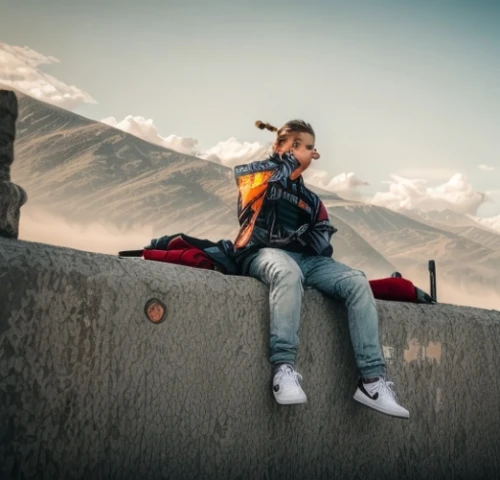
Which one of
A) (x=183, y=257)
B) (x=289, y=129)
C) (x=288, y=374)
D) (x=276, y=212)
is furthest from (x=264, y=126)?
(x=288, y=374)

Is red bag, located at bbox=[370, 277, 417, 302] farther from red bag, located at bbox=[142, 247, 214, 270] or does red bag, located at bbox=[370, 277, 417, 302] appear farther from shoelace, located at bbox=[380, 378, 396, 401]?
red bag, located at bbox=[142, 247, 214, 270]

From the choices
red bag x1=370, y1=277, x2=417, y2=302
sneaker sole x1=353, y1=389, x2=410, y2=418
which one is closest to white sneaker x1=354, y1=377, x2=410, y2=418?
sneaker sole x1=353, y1=389, x2=410, y2=418

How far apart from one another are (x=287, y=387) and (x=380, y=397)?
15.5 inches

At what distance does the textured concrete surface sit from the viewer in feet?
6.09

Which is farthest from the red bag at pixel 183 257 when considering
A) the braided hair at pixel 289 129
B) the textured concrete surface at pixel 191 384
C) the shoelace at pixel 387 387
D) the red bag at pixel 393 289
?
the red bag at pixel 393 289

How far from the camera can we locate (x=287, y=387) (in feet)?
7.38

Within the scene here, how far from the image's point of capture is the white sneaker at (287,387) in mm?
2221

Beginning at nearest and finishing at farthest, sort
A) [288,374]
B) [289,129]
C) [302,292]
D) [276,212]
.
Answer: [288,374]
[302,292]
[276,212]
[289,129]

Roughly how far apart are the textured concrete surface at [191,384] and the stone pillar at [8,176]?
0.10 metres

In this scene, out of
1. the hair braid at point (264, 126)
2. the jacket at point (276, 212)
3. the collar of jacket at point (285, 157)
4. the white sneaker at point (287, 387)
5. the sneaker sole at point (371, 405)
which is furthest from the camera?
the hair braid at point (264, 126)

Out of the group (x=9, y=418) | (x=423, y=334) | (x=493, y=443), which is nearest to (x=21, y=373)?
(x=9, y=418)

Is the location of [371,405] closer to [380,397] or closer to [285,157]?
[380,397]

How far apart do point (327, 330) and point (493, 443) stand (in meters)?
1.16

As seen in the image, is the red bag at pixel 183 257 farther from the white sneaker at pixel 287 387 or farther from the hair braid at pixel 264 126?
the hair braid at pixel 264 126
